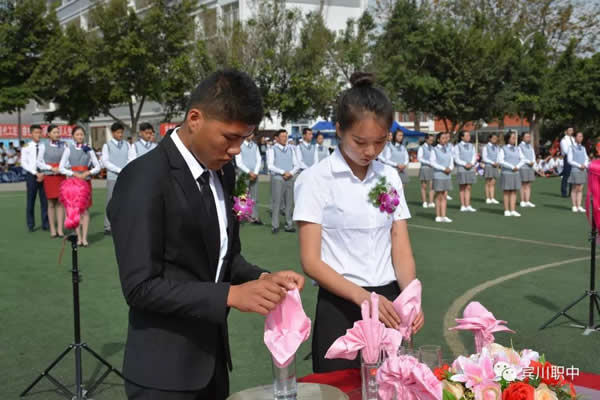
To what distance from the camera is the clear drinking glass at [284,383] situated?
70.7 inches

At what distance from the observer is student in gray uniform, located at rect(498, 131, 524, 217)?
553 inches

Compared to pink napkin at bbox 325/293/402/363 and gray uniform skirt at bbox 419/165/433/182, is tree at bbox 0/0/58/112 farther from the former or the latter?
pink napkin at bbox 325/293/402/363

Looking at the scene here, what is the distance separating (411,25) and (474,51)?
496cm

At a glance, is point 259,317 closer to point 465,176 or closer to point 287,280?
point 287,280

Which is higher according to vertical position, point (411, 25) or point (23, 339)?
point (411, 25)

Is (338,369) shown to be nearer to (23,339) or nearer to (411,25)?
(23,339)

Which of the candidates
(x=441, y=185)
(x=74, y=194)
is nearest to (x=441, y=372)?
(x=74, y=194)

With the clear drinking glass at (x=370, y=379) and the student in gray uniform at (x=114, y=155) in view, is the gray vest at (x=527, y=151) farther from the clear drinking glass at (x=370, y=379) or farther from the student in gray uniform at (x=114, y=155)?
the clear drinking glass at (x=370, y=379)

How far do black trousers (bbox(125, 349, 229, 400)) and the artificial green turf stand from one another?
2.10 m

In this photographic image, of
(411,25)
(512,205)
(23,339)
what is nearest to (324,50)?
(411,25)

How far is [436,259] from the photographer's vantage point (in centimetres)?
880

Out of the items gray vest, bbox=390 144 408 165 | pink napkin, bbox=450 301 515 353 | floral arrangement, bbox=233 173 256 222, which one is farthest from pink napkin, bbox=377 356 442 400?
gray vest, bbox=390 144 408 165

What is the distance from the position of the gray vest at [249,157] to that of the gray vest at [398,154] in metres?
3.85

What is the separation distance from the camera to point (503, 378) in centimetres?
166
